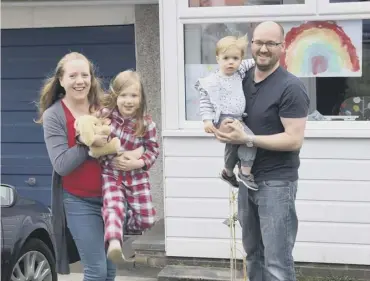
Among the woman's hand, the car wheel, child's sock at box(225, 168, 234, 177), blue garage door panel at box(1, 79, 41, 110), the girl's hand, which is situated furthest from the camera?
blue garage door panel at box(1, 79, 41, 110)

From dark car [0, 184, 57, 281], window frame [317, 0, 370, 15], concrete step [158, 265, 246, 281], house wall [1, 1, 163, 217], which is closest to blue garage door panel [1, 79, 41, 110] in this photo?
house wall [1, 1, 163, 217]

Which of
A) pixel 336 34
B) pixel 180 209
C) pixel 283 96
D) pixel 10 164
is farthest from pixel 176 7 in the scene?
pixel 10 164

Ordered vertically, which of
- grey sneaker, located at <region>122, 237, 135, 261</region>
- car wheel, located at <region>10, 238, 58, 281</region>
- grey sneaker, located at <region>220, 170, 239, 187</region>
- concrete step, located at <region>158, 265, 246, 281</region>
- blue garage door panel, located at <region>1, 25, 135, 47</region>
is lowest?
concrete step, located at <region>158, 265, 246, 281</region>

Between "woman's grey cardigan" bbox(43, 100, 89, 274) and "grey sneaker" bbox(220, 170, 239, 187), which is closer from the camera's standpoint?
"woman's grey cardigan" bbox(43, 100, 89, 274)

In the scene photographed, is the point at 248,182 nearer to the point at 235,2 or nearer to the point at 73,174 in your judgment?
the point at 73,174

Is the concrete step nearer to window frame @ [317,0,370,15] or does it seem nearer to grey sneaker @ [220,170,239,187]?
grey sneaker @ [220,170,239,187]

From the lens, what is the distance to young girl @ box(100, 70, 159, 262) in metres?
4.00

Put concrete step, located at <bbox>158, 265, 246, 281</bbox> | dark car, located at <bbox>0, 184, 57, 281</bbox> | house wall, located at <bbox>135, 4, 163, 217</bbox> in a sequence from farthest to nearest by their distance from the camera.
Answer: house wall, located at <bbox>135, 4, 163, 217</bbox> → concrete step, located at <bbox>158, 265, 246, 281</bbox> → dark car, located at <bbox>0, 184, 57, 281</bbox>

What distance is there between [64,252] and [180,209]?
234 cm

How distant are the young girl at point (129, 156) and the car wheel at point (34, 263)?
4.26 feet

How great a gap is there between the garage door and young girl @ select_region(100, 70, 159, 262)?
386 centimetres

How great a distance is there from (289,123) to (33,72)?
489cm

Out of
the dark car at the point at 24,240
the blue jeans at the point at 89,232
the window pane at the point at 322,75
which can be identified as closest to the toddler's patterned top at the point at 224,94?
the blue jeans at the point at 89,232

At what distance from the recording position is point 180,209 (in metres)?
6.41
